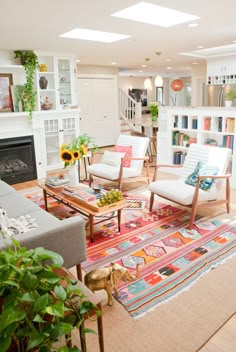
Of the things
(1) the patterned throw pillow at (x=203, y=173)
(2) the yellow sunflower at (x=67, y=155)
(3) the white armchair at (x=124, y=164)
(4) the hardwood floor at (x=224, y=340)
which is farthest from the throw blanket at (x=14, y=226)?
(3) the white armchair at (x=124, y=164)

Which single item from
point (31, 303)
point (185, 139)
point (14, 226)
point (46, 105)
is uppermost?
point (46, 105)

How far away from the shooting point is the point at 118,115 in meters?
9.16

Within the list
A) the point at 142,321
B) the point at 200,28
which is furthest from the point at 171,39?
the point at 142,321

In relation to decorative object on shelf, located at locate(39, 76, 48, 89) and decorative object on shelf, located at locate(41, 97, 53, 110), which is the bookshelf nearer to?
decorative object on shelf, located at locate(41, 97, 53, 110)

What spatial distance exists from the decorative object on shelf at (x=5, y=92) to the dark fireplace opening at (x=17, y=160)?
59 centimetres

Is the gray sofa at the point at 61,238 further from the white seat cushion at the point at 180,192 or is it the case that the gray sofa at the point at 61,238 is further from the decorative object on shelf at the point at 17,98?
the decorative object on shelf at the point at 17,98

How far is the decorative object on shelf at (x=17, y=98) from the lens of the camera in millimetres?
5518

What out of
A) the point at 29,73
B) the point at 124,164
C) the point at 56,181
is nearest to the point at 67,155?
the point at 56,181

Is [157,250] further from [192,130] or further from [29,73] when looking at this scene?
[29,73]

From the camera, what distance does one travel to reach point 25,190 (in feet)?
16.8

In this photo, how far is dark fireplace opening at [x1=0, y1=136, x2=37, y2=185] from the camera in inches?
215

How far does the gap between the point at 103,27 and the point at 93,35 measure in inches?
26.6

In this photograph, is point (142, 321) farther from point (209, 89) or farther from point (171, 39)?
point (209, 89)

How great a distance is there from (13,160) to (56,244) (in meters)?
3.86
